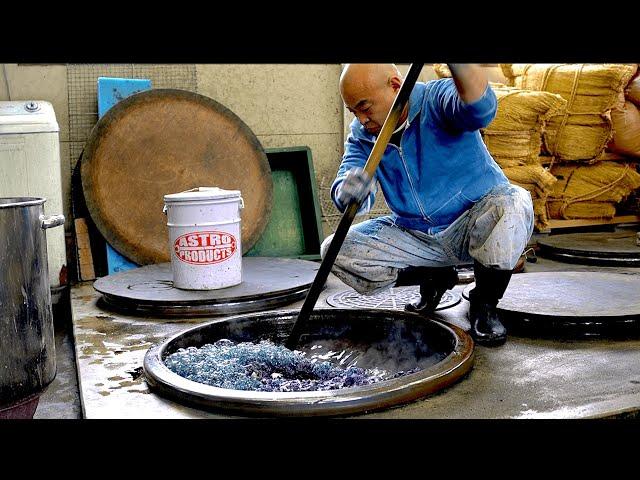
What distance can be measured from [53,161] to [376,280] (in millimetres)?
2105

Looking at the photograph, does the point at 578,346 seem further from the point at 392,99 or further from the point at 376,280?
the point at 392,99

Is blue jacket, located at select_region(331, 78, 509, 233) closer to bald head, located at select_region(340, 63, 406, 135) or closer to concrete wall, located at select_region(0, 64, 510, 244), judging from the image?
bald head, located at select_region(340, 63, 406, 135)

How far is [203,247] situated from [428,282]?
3.94 feet

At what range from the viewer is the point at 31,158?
12.8 feet

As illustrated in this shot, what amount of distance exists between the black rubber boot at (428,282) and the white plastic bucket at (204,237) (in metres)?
0.99

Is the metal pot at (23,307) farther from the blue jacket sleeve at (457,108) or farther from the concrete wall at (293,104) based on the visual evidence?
the concrete wall at (293,104)

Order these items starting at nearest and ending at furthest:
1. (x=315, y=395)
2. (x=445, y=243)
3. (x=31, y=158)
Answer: (x=315, y=395) < (x=445, y=243) < (x=31, y=158)

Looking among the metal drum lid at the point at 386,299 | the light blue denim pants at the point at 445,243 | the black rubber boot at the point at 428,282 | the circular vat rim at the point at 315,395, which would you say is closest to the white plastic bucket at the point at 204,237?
the metal drum lid at the point at 386,299

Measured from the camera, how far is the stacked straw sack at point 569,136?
17.3 feet

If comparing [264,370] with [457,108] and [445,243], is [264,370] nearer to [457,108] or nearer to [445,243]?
[445,243]

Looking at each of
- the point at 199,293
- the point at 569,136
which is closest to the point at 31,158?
the point at 199,293

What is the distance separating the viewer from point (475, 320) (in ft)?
9.36

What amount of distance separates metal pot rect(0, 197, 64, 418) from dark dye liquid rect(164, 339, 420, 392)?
0.46 m
